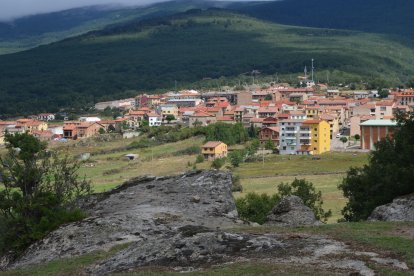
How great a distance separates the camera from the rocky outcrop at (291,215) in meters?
19.7

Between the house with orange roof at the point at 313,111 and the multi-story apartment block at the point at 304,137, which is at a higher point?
the house with orange roof at the point at 313,111

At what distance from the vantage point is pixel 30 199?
64.6 ft

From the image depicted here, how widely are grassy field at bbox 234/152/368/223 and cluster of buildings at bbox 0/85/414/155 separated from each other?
4.16 meters

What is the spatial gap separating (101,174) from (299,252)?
5115 cm

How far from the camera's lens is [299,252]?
45.5ft

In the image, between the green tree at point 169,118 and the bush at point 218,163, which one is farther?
the green tree at point 169,118

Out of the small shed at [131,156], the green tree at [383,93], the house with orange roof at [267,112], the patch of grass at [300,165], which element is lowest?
the patch of grass at [300,165]

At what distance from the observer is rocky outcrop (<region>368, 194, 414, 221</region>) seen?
19538mm

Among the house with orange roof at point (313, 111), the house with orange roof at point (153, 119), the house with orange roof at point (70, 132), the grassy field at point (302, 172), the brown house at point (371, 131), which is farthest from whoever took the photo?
the house with orange roof at point (153, 119)

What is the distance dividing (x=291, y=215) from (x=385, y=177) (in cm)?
507

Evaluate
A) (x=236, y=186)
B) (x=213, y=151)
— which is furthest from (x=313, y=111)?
(x=236, y=186)

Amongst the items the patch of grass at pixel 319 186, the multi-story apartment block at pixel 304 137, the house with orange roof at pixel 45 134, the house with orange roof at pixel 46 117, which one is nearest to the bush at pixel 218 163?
the patch of grass at pixel 319 186

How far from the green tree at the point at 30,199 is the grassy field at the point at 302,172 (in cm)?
2521

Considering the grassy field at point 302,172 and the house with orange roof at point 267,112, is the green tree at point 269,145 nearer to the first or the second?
the grassy field at point 302,172
